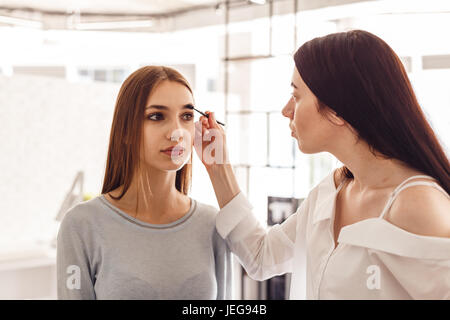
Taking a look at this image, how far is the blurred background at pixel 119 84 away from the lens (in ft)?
9.04

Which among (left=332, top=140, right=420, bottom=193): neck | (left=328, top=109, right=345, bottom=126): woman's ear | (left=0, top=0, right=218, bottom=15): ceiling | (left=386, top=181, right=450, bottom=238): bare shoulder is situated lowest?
(left=386, top=181, right=450, bottom=238): bare shoulder

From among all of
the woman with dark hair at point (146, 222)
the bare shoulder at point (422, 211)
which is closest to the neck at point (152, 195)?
the woman with dark hair at point (146, 222)

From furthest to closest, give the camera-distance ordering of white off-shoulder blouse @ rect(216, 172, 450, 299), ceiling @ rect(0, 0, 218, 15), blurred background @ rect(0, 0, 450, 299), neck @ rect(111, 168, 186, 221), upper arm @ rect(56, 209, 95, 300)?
ceiling @ rect(0, 0, 218, 15) < blurred background @ rect(0, 0, 450, 299) < neck @ rect(111, 168, 186, 221) < upper arm @ rect(56, 209, 95, 300) < white off-shoulder blouse @ rect(216, 172, 450, 299)

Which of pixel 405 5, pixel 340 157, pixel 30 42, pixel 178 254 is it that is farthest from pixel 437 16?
pixel 30 42

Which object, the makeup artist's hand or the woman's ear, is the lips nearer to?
the makeup artist's hand

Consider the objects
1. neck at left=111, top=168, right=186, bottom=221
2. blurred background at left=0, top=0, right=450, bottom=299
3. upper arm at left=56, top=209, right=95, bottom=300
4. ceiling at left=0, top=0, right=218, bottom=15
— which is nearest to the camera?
upper arm at left=56, top=209, right=95, bottom=300

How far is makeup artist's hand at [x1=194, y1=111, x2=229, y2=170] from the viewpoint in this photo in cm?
105

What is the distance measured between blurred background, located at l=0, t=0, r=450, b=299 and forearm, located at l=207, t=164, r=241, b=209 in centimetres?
132

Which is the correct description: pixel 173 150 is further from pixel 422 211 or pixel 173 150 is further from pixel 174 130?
pixel 422 211

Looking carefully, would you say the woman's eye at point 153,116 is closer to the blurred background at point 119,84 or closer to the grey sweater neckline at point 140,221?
the grey sweater neckline at point 140,221

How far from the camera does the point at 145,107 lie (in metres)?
0.95

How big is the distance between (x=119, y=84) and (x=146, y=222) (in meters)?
2.67

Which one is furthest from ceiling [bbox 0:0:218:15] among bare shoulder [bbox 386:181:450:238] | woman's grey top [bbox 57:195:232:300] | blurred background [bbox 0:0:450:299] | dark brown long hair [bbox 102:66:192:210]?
bare shoulder [bbox 386:181:450:238]

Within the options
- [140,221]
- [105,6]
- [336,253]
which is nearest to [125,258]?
[140,221]
